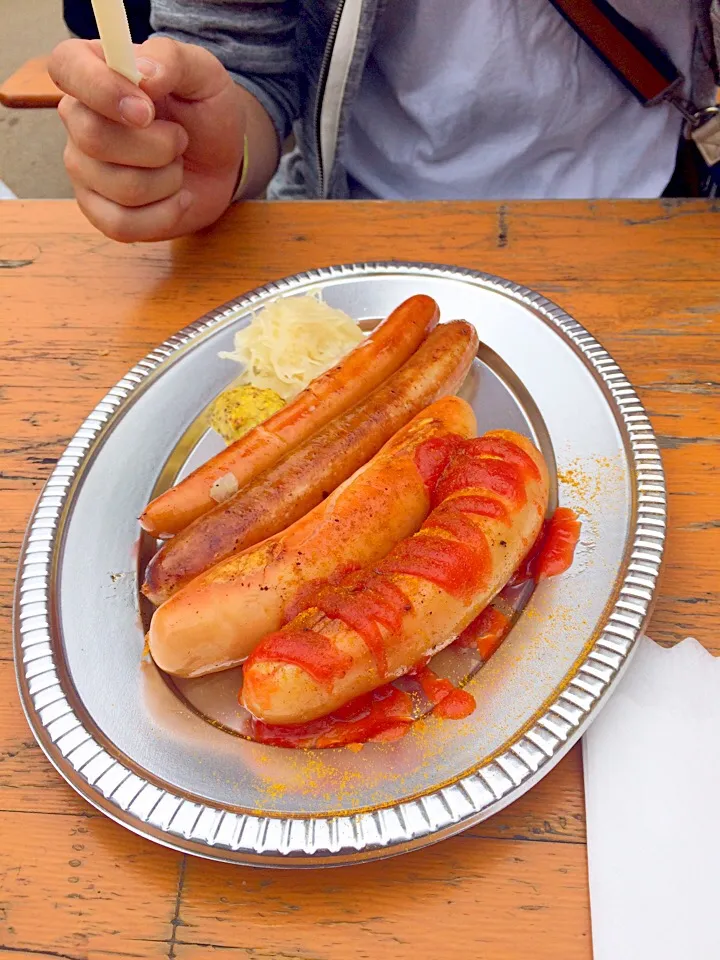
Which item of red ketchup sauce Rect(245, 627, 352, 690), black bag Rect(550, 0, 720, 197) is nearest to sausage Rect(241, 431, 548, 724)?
red ketchup sauce Rect(245, 627, 352, 690)

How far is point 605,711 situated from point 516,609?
7.9 inches

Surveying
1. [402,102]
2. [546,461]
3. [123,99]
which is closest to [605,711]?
[546,461]

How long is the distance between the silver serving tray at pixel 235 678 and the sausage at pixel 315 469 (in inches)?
4.5

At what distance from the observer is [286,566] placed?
109cm

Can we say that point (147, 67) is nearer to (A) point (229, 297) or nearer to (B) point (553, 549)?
(A) point (229, 297)

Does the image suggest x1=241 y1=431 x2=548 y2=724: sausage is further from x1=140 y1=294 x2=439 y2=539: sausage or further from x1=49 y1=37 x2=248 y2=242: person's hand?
x1=49 y1=37 x2=248 y2=242: person's hand

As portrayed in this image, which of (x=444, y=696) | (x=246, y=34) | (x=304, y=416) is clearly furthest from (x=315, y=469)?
(x=246, y=34)

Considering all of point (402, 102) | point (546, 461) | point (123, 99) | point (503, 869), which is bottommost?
point (503, 869)

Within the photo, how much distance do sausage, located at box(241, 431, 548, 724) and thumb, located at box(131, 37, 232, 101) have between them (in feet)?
3.51

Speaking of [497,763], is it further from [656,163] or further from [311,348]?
[656,163]

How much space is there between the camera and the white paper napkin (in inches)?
33.1

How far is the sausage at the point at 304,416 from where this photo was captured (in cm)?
128

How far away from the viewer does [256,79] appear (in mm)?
2033

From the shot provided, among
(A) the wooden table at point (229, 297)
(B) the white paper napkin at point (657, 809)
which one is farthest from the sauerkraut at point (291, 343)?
(B) the white paper napkin at point (657, 809)
